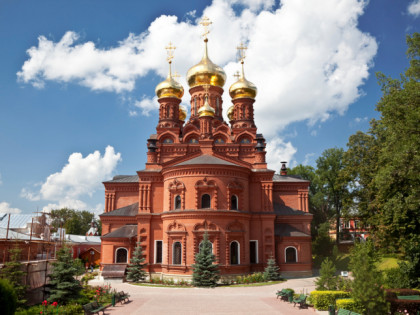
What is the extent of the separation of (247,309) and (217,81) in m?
24.7

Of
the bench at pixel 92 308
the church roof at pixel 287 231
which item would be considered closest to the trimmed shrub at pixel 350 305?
the bench at pixel 92 308

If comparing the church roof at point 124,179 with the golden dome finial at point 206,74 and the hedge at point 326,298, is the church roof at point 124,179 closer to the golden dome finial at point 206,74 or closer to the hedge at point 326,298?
the golden dome finial at point 206,74

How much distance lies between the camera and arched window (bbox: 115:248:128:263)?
92.5 feet

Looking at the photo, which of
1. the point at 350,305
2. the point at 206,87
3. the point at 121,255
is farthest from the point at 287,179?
the point at 350,305

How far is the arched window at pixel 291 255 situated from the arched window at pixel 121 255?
42.6ft

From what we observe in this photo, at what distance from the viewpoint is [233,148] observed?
31.6 metres

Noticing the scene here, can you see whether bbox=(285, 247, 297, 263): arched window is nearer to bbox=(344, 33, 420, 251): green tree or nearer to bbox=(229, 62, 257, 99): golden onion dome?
bbox=(344, 33, 420, 251): green tree

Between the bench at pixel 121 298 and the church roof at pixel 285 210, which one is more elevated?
the church roof at pixel 285 210

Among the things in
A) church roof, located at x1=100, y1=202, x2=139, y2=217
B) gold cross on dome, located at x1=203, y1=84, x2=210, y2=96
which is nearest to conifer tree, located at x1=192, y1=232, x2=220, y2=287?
church roof, located at x1=100, y1=202, x2=139, y2=217

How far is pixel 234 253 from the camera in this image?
25656 millimetres

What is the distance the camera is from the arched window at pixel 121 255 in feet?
92.5

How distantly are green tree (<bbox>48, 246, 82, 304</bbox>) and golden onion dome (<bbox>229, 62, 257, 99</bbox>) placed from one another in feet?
76.9

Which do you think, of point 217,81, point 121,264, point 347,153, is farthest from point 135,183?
point 347,153

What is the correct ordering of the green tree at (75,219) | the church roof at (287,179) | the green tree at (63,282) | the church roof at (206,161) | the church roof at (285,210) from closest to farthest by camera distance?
the green tree at (63,282) → the church roof at (206,161) → the church roof at (285,210) → the church roof at (287,179) → the green tree at (75,219)
